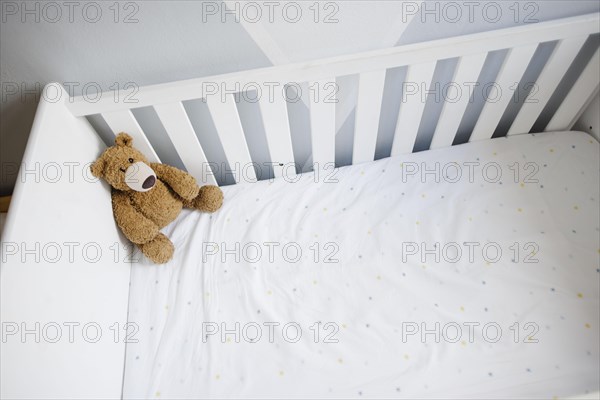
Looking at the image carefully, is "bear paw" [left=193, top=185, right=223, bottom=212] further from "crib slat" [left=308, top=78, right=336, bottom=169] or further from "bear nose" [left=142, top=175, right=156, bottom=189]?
"crib slat" [left=308, top=78, right=336, bottom=169]

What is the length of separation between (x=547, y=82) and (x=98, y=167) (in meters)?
1.22

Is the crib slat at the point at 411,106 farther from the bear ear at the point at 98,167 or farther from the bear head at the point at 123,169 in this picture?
the bear ear at the point at 98,167

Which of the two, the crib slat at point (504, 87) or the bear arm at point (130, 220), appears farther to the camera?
the bear arm at point (130, 220)

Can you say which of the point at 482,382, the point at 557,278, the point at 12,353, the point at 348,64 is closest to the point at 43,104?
the point at 12,353

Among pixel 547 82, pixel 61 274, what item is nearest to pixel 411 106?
pixel 547 82

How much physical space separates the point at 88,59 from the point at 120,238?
0.48m

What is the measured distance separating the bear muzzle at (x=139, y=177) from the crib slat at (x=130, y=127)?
3.5 inches

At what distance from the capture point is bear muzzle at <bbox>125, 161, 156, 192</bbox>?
1.04m

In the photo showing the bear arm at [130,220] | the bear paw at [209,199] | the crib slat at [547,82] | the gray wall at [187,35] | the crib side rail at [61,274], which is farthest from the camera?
the bear paw at [209,199]

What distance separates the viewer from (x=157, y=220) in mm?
1176

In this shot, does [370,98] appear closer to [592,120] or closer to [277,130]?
[277,130]

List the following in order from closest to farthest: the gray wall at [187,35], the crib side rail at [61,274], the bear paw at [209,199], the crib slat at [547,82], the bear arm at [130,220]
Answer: the crib side rail at [61,274], the gray wall at [187,35], the crib slat at [547,82], the bear arm at [130,220], the bear paw at [209,199]

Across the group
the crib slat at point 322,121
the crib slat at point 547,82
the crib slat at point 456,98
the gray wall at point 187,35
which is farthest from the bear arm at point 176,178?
the crib slat at point 547,82

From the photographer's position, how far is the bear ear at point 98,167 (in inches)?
41.4
